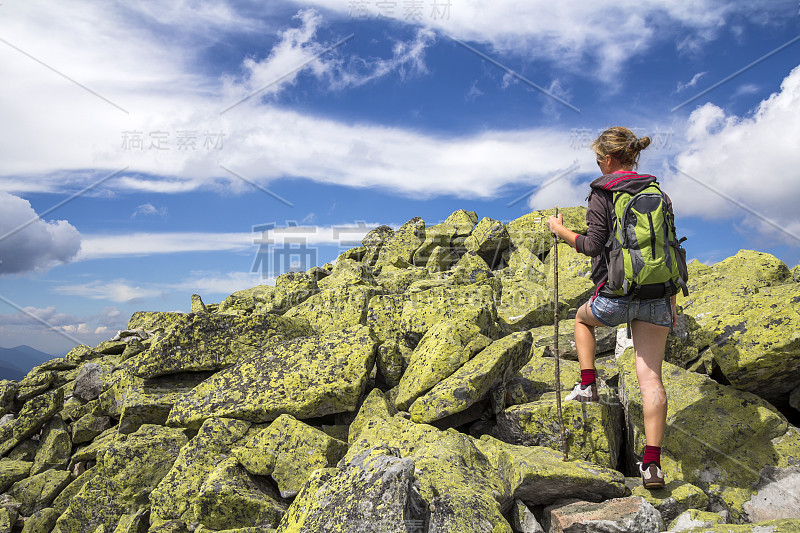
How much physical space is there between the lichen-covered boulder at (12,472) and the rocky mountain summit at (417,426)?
0.05 m

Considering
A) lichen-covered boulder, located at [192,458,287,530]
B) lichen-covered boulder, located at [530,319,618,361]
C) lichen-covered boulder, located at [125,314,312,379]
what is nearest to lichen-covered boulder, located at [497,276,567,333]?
lichen-covered boulder, located at [530,319,618,361]

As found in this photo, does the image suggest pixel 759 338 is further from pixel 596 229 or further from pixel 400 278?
pixel 400 278

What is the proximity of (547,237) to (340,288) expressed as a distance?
9.98m

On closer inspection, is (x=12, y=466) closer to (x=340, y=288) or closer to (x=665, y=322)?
(x=340, y=288)

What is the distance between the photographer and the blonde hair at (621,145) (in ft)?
23.1

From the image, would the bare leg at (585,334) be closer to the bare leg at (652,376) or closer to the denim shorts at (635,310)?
the denim shorts at (635,310)

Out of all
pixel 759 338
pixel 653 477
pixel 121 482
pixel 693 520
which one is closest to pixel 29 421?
pixel 121 482

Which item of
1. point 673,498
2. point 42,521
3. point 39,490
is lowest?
point 42,521

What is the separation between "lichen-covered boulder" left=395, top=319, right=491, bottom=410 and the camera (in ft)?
32.2

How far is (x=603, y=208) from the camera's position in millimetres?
6836

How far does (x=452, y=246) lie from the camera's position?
22828 mm

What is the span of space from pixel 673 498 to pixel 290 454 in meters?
5.96

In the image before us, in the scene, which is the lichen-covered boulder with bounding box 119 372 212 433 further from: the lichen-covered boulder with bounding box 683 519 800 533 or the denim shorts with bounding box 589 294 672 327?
the lichen-covered boulder with bounding box 683 519 800 533

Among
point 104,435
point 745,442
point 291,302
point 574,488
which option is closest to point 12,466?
point 104,435
